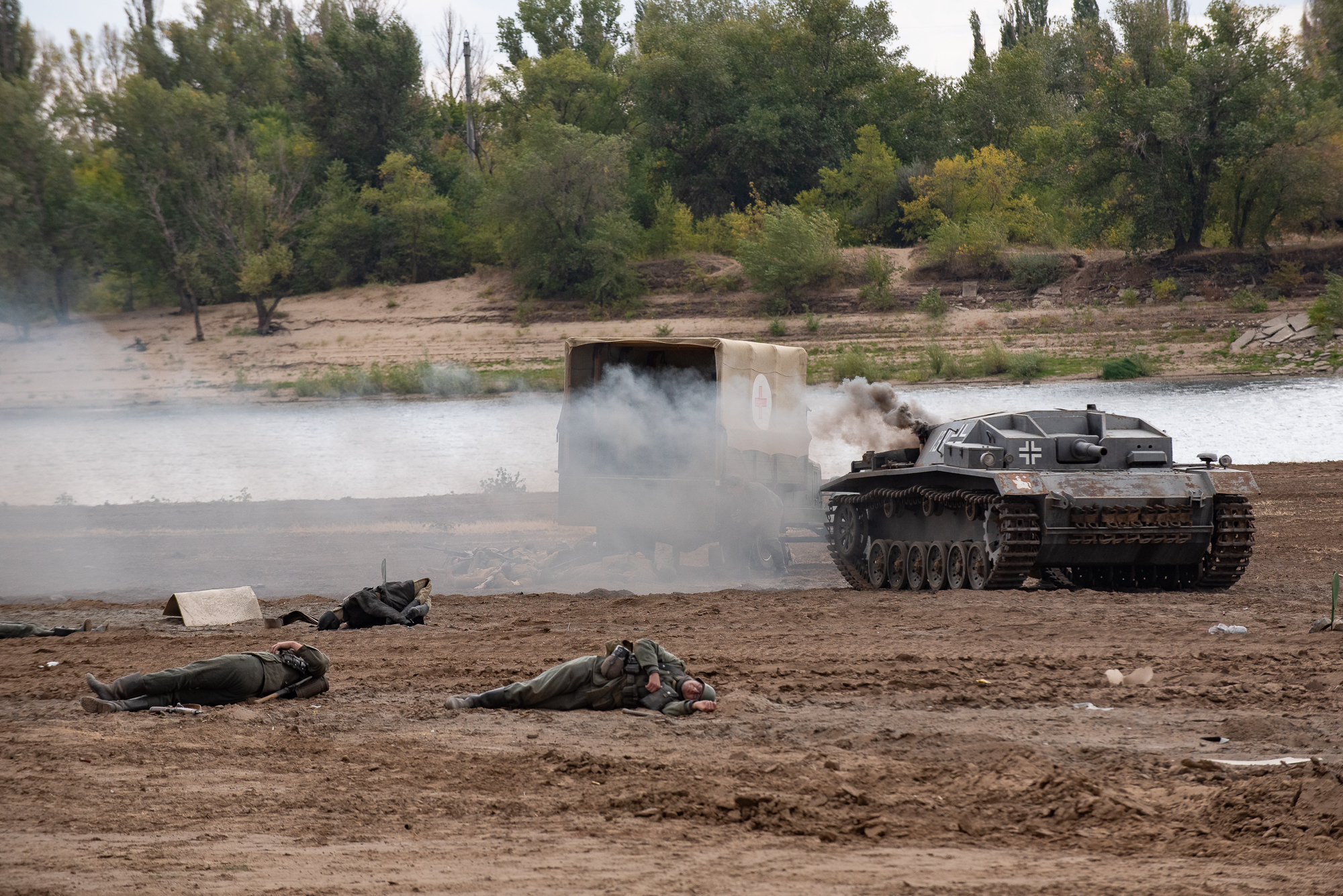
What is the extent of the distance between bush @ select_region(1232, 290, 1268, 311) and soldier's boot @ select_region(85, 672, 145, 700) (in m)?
36.4

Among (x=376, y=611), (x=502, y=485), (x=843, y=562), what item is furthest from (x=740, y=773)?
(x=502, y=485)

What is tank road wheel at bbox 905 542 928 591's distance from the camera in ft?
47.6

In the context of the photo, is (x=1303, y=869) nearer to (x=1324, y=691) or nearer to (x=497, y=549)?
(x=1324, y=691)

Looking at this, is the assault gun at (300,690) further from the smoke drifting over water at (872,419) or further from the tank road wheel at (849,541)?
the smoke drifting over water at (872,419)

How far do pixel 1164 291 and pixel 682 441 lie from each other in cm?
2860

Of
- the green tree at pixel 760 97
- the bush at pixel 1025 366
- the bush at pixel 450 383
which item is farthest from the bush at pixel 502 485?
the green tree at pixel 760 97

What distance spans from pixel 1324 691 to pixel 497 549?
1240 cm

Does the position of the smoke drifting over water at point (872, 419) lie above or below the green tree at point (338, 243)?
below

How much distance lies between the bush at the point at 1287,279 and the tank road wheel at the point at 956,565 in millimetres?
30105

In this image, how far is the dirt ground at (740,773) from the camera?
490cm

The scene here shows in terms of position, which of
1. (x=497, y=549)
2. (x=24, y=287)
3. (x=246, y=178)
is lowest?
(x=497, y=549)

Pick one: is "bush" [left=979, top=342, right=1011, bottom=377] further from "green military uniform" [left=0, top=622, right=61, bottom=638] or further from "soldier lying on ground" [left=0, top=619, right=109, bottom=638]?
"green military uniform" [left=0, top=622, right=61, bottom=638]

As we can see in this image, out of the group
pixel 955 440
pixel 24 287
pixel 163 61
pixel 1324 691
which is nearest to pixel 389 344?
pixel 163 61

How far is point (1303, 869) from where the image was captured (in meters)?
4.77
